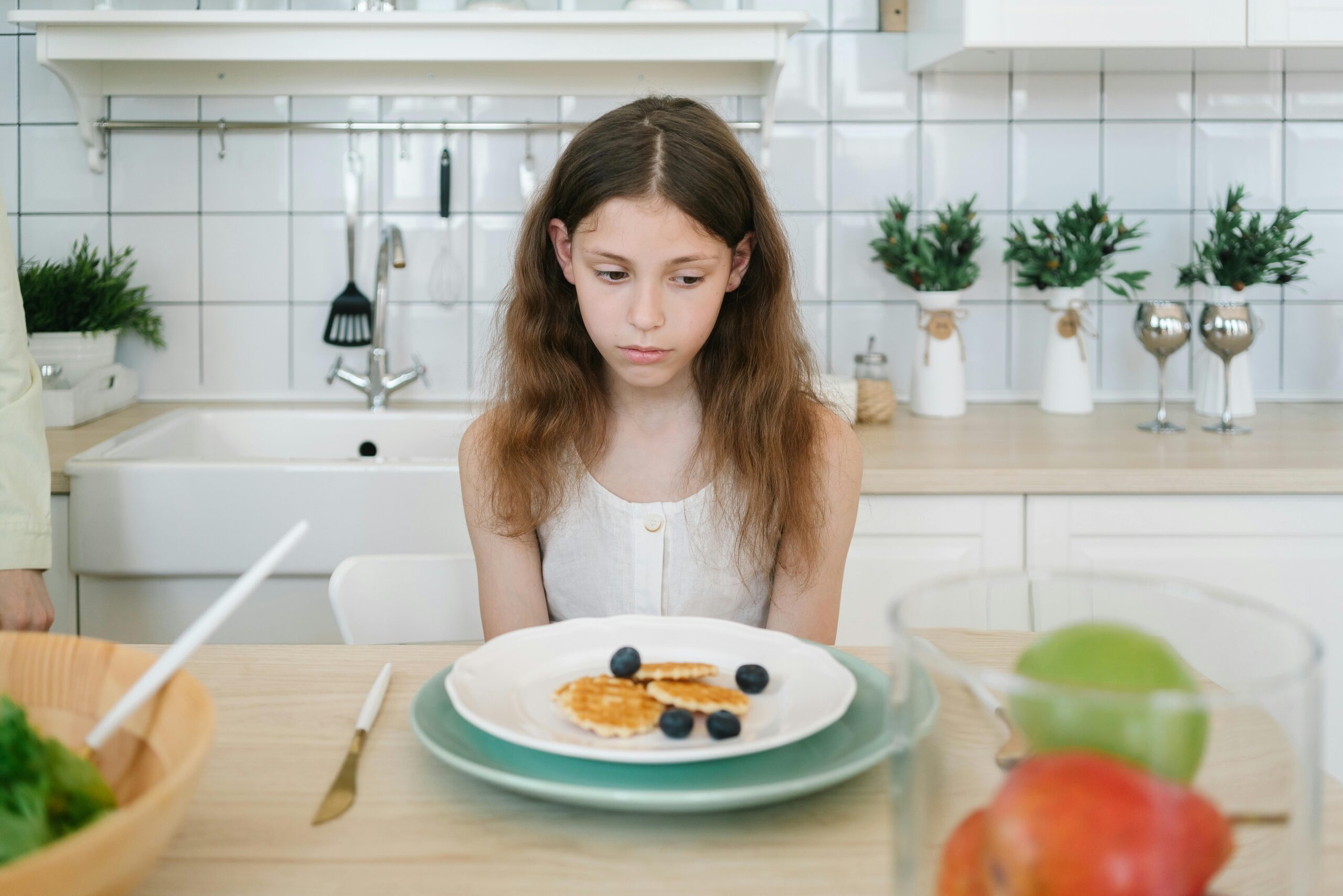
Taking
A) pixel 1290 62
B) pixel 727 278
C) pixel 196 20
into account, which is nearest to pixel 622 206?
pixel 727 278

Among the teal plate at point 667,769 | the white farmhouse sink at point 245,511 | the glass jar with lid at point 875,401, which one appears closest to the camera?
the teal plate at point 667,769

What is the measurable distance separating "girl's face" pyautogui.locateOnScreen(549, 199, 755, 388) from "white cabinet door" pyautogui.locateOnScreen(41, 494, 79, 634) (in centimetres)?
91

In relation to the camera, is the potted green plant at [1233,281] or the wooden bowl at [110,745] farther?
the potted green plant at [1233,281]

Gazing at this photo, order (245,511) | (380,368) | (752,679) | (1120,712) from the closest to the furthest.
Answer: (1120,712) → (752,679) → (245,511) → (380,368)

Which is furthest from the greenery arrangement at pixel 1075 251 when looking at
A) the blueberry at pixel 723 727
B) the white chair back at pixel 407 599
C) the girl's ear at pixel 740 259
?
the blueberry at pixel 723 727

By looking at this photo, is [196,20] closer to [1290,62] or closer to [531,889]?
[531,889]

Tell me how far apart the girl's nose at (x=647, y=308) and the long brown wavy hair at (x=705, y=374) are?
0.11 metres

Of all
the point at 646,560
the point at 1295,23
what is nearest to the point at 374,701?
the point at 646,560

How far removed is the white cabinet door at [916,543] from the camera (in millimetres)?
1546

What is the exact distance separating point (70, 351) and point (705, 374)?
3.93 feet

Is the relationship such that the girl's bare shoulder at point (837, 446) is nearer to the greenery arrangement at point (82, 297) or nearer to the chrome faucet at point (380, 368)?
the chrome faucet at point (380, 368)

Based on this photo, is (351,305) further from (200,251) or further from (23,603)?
(23,603)

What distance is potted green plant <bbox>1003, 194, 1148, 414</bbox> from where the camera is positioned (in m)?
1.90

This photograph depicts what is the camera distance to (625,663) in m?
0.66
